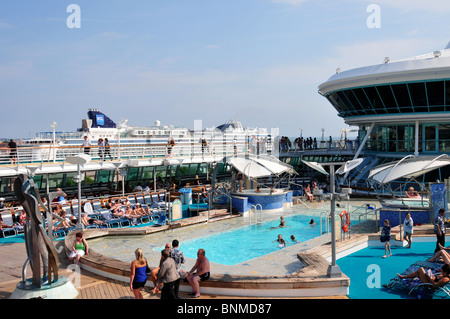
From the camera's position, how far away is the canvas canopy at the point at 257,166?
2038 centimetres

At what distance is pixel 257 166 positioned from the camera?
20750 millimetres

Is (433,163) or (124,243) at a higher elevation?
(433,163)

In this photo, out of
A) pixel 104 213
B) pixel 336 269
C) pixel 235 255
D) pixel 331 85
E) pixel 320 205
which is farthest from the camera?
pixel 331 85

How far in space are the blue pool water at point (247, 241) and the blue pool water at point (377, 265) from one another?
2504 millimetres

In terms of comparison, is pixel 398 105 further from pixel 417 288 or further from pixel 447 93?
pixel 417 288

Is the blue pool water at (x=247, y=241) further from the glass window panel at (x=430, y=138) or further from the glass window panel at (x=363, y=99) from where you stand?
the glass window panel at (x=430, y=138)

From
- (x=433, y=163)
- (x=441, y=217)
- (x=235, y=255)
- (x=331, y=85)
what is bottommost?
(x=235, y=255)

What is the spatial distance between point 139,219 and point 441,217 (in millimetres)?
11413

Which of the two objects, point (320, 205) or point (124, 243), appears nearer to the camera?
point (124, 243)

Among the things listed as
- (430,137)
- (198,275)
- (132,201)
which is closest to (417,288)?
(198,275)

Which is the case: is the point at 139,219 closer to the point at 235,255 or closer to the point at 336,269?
the point at 235,255

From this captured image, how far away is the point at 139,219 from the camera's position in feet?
58.6
